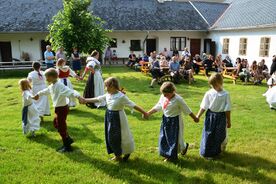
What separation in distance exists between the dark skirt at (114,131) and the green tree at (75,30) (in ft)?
36.0

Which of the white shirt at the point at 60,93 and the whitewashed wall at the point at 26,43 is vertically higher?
the whitewashed wall at the point at 26,43

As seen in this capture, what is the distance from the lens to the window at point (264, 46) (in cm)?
1797

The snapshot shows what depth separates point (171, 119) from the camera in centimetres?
474

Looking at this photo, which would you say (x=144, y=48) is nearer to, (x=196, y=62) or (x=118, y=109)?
(x=196, y=62)

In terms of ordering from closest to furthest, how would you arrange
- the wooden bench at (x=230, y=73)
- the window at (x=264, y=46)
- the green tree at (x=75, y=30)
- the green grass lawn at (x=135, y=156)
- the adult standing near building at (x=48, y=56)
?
the green grass lawn at (x=135, y=156), the wooden bench at (x=230, y=73), the adult standing near building at (x=48, y=56), the green tree at (x=75, y=30), the window at (x=264, y=46)

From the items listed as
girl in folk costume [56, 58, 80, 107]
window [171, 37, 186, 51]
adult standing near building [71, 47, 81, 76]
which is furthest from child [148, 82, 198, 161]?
window [171, 37, 186, 51]

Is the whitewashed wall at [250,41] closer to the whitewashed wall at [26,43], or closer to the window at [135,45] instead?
the window at [135,45]

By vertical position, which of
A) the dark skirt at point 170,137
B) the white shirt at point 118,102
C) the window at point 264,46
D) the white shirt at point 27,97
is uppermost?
the window at point 264,46

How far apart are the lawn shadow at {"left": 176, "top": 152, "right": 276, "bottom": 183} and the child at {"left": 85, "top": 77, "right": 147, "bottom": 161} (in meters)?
0.99

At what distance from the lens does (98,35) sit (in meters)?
15.5

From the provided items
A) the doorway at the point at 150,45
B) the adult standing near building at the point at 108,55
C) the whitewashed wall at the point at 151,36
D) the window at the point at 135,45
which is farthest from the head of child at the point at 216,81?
the doorway at the point at 150,45

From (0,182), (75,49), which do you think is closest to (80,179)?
(0,182)

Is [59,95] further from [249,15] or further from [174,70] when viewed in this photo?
[249,15]

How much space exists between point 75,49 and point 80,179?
1147cm
